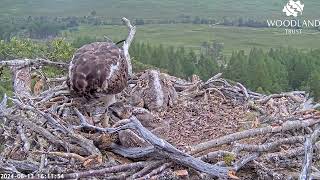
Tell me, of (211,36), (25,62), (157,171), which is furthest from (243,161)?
(211,36)

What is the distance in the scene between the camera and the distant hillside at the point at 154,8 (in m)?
110

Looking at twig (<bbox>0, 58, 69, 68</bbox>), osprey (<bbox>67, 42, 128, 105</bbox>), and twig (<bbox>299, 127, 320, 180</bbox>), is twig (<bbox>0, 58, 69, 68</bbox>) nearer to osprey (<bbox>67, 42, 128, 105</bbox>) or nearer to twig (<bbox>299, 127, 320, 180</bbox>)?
osprey (<bbox>67, 42, 128, 105</bbox>)

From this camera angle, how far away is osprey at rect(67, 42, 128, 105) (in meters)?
5.85

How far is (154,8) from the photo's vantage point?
120875 millimetres

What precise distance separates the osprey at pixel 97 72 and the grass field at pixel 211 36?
68.0m

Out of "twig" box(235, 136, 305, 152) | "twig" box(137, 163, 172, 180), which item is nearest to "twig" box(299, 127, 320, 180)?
"twig" box(235, 136, 305, 152)

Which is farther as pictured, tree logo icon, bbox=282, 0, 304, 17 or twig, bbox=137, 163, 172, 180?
tree logo icon, bbox=282, 0, 304, 17

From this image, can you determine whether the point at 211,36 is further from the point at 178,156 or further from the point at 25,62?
the point at 178,156

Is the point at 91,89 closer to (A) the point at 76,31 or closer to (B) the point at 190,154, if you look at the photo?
(B) the point at 190,154

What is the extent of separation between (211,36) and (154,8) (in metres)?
35.1

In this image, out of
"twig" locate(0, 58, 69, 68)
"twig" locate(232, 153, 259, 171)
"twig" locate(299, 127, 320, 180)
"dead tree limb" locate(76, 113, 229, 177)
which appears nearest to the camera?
"twig" locate(299, 127, 320, 180)

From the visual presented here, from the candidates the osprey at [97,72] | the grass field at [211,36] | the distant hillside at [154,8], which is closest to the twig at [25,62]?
the osprey at [97,72]

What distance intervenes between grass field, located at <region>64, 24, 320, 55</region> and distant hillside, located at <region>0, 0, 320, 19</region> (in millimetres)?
12631

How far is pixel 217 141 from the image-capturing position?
5488mm
